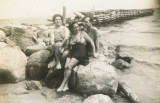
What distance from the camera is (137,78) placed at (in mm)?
3033

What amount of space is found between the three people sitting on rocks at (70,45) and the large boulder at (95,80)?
173 mm

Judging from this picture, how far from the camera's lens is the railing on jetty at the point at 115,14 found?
3261 millimetres

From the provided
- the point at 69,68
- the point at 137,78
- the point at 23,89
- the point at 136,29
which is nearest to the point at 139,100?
the point at 137,78

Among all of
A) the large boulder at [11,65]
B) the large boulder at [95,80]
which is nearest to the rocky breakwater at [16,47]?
the large boulder at [11,65]

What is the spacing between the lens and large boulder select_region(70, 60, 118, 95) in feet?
8.30

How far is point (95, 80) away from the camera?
8.32ft

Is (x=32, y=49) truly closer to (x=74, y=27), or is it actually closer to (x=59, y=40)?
(x=59, y=40)

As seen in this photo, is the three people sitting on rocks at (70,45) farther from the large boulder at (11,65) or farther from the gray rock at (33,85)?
the large boulder at (11,65)

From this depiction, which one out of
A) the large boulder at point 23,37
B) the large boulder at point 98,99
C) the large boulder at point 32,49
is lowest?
the large boulder at point 98,99

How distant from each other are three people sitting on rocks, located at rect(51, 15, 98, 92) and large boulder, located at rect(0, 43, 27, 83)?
1.94 feet

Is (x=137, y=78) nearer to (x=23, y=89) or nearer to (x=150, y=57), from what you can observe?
(x=150, y=57)

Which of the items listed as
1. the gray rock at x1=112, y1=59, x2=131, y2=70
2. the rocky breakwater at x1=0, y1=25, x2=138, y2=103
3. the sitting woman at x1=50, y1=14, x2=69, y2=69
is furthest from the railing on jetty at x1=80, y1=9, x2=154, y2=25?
the gray rock at x1=112, y1=59, x2=131, y2=70

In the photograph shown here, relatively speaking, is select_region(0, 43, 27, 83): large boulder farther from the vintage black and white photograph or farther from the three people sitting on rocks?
the three people sitting on rocks

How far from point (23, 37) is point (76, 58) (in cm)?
127
